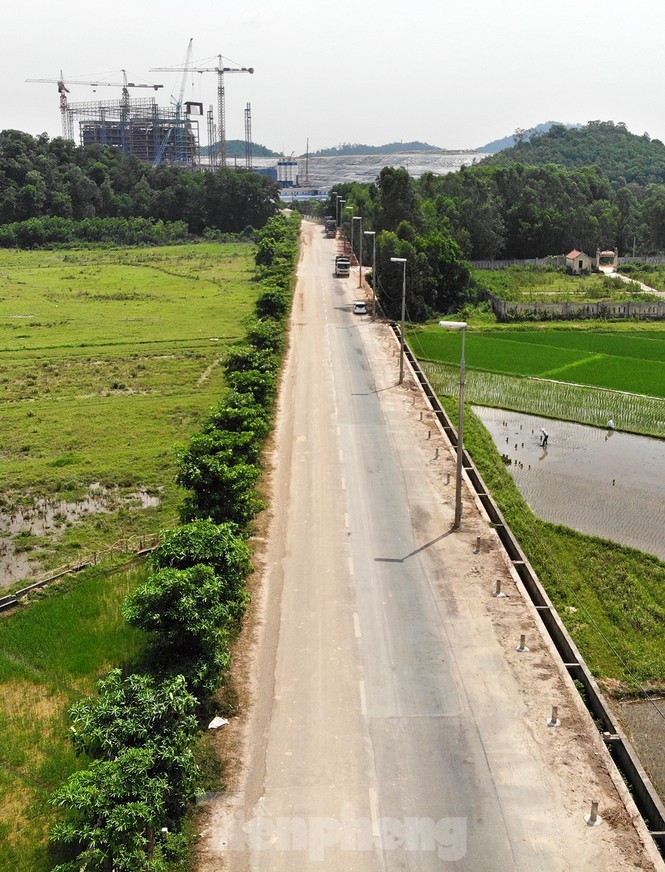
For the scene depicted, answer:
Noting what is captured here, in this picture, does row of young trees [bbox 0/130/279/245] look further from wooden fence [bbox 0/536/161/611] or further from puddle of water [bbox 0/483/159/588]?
wooden fence [bbox 0/536/161/611]

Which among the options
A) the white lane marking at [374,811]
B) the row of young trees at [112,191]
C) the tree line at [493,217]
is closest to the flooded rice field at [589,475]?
the white lane marking at [374,811]

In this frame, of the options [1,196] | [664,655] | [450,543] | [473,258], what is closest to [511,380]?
[450,543]

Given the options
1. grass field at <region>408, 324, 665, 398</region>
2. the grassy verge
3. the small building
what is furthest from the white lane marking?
the small building

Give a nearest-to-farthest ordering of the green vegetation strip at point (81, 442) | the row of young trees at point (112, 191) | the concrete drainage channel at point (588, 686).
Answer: the concrete drainage channel at point (588, 686) → the green vegetation strip at point (81, 442) → the row of young trees at point (112, 191)

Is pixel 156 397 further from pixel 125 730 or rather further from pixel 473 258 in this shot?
pixel 473 258

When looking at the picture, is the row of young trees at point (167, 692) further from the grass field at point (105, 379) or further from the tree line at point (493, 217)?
the tree line at point (493, 217)

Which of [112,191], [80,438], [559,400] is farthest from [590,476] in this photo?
[112,191]

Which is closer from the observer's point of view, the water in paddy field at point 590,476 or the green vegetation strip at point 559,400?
the water in paddy field at point 590,476
